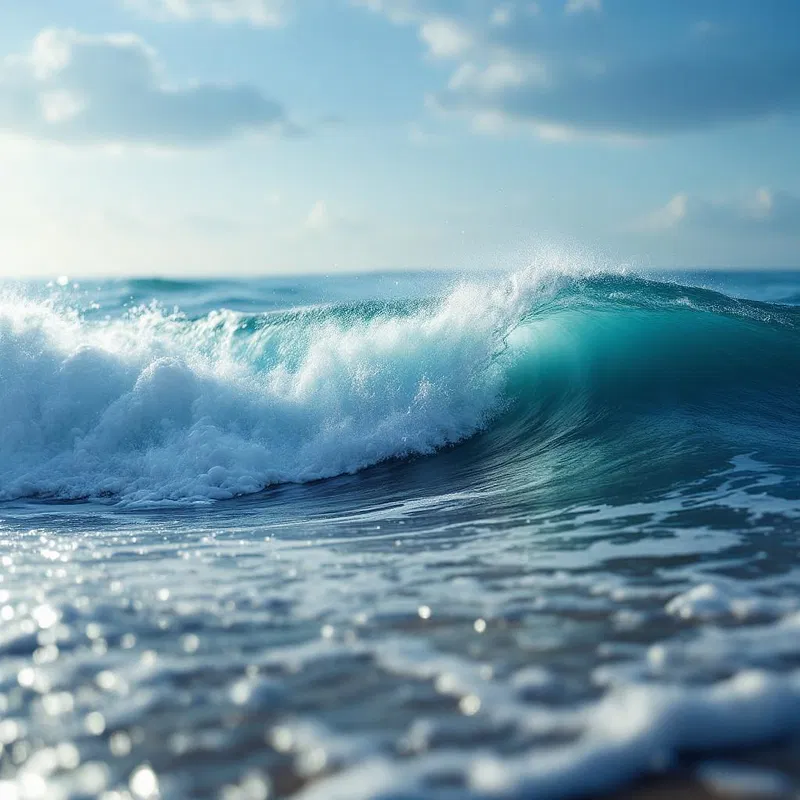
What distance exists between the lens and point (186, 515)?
262 inches

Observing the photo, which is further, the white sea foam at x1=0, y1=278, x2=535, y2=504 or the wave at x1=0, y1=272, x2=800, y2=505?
the white sea foam at x1=0, y1=278, x2=535, y2=504

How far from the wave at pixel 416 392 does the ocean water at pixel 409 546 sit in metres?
0.04

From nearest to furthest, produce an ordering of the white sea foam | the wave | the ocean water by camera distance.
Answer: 1. the ocean water
2. the wave
3. the white sea foam

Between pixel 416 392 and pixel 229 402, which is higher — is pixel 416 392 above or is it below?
above

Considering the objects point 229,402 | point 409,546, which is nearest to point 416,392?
point 229,402

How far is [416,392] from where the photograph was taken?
368 inches

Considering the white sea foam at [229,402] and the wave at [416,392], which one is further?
the white sea foam at [229,402]

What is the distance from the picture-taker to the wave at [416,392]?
26.1ft

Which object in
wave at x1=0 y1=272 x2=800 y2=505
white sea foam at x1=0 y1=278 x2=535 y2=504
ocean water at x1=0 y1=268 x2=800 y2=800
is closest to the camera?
ocean water at x1=0 y1=268 x2=800 y2=800

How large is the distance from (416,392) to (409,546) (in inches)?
188

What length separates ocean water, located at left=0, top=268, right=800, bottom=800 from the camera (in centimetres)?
232

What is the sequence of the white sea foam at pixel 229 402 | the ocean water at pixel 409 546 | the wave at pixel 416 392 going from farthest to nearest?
the white sea foam at pixel 229 402 → the wave at pixel 416 392 → the ocean water at pixel 409 546

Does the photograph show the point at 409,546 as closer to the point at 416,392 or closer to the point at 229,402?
the point at 416,392

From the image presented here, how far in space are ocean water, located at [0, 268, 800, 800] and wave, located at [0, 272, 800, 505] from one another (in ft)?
0.14
